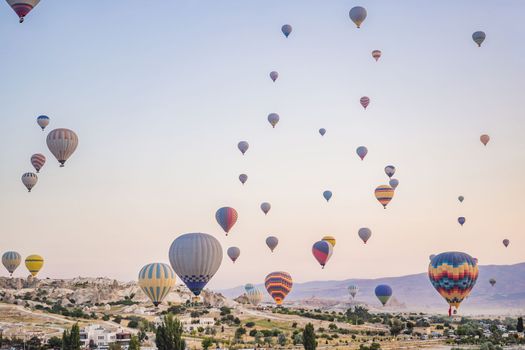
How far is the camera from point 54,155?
77.4 m

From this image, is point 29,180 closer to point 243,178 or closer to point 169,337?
point 243,178

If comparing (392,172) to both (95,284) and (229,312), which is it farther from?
(95,284)

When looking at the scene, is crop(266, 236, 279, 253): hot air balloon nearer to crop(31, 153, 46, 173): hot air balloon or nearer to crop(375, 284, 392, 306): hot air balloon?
crop(375, 284, 392, 306): hot air balloon

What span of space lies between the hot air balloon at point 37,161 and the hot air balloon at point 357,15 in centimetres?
4265

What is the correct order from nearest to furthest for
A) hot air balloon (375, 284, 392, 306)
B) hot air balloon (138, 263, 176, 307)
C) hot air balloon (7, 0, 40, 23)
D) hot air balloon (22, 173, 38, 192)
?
hot air balloon (7, 0, 40, 23) → hot air balloon (138, 263, 176, 307) → hot air balloon (22, 173, 38, 192) → hot air balloon (375, 284, 392, 306)

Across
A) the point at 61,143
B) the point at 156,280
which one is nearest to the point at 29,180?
the point at 61,143

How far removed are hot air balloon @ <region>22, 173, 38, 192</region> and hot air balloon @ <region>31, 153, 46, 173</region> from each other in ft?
15.9

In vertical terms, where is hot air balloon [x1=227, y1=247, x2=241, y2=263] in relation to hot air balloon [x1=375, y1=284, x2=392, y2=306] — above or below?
above

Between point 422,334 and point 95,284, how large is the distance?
3231 inches

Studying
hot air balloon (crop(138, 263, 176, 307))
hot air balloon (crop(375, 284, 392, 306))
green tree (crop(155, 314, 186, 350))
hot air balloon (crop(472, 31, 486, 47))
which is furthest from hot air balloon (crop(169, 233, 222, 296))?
hot air balloon (crop(375, 284, 392, 306))

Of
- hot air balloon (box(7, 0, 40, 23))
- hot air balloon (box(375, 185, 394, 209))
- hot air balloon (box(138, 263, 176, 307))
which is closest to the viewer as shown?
hot air balloon (box(7, 0, 40, 23))

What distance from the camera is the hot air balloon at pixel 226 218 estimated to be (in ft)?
292

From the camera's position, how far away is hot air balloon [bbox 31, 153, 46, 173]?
87.4 metres

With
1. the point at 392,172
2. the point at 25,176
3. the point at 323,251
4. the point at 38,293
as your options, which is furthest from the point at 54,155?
the point at 38,293
